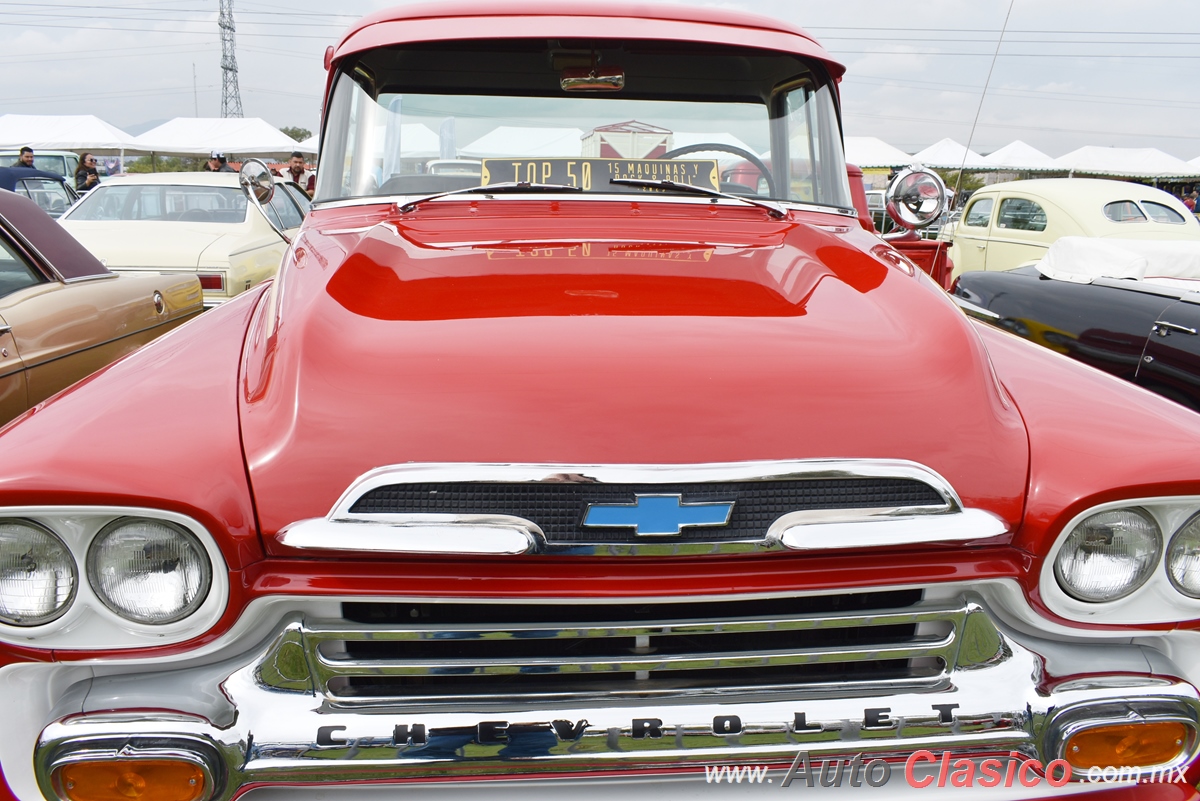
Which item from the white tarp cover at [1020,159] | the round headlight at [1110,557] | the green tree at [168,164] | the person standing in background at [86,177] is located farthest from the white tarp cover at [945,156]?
the round headlight at [1110,557]

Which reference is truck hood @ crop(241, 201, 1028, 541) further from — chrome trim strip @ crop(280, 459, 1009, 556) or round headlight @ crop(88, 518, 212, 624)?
round headlight @ crop(88, 518, 212, 624)

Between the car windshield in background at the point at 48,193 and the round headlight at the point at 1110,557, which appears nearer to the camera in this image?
the round headlight at the point at 1110,557

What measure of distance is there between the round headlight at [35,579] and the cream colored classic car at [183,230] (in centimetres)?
539

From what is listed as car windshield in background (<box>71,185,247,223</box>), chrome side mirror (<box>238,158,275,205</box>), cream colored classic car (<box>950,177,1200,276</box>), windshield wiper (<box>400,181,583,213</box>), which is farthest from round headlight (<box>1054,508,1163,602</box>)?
car windshield in background (<box>71,185,247,223</box>)

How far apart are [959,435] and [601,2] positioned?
1.98 m

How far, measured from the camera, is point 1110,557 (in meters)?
1.54

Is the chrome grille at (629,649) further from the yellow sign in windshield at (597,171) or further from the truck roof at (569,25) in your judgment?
the truck roof at (569,25)

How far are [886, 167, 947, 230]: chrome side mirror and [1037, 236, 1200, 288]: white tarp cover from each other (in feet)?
6.01

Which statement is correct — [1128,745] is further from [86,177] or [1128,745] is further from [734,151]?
[86,177]

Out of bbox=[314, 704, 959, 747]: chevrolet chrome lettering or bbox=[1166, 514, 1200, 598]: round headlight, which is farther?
bbox=[1166, 514, 1200, 598]: round headlight

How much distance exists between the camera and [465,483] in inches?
55.5

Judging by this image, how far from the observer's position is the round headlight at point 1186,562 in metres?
1.55

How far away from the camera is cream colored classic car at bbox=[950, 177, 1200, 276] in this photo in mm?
8898

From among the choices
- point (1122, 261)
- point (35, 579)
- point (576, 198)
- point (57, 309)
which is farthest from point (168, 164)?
point (35, 579)
